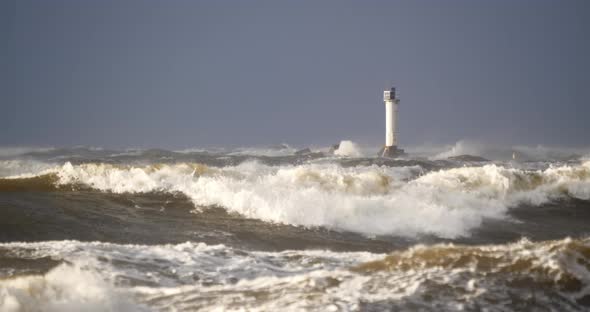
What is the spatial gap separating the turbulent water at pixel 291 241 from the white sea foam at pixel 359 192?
Answer: 40mm

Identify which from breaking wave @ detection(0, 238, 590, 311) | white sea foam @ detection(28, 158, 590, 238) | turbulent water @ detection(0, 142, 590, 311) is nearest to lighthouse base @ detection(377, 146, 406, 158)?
white sea foam @ detection(28, 158, 590, 238)

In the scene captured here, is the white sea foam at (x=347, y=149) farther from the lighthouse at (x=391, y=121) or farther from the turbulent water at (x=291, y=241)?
the turbulent water at (x=291, y=241)

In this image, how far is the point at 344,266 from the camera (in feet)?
15.6

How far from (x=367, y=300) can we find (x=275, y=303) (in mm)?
683

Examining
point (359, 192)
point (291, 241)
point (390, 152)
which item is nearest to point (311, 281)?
point (291, 241)

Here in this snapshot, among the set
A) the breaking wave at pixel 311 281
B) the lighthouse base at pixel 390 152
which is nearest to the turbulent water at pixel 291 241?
the breaking wave at pixel 311 281

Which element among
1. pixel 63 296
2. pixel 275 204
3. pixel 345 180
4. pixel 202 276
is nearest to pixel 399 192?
pixel 345 180

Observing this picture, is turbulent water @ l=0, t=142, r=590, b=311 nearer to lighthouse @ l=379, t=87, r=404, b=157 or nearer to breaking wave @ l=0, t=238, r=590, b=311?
breaking wave @ l=0, t=238, r=590, b=311

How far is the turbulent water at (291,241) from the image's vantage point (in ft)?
11.6

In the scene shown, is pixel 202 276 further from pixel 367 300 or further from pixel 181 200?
pixel 181 200

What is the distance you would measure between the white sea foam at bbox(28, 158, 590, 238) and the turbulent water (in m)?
0.04

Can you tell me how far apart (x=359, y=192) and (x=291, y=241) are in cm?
415

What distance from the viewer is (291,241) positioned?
6672mm

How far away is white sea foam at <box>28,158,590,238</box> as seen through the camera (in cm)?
818
